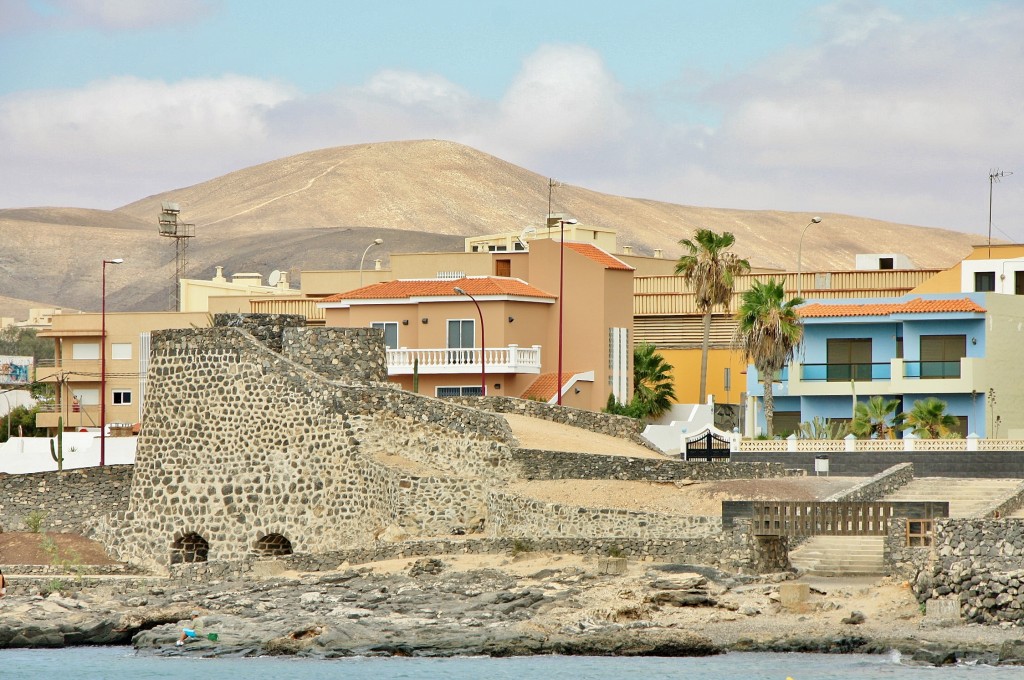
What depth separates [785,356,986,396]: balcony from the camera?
55906 mm

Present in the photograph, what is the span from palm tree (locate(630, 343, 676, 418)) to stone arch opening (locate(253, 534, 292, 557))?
24.2 meters

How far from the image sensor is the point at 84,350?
3191 inches

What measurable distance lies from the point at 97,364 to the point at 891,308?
3751 centimetres

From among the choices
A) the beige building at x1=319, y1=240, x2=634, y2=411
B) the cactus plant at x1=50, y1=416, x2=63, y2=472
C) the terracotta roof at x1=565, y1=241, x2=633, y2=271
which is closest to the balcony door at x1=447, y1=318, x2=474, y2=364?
the beige building at x1=319, y1=240, x2=634, y2=411

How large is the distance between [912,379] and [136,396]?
36.3 m

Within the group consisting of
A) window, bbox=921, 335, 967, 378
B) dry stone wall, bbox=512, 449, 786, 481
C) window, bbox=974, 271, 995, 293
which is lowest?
dry stone wall, bbox=512, 449, 786, 481

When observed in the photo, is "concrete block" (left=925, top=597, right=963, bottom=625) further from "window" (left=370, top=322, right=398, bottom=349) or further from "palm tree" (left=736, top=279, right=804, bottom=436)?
"window" (left=370, top=322, right=398, bottom=349)

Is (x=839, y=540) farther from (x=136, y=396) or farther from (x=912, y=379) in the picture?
(x=136, y=396)

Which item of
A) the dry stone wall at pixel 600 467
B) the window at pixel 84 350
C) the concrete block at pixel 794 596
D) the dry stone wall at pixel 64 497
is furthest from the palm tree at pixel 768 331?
the window at pixel 84 350

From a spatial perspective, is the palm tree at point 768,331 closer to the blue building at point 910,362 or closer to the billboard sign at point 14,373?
the blue building at point 910,362

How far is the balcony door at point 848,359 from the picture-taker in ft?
191

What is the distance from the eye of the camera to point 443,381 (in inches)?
2313

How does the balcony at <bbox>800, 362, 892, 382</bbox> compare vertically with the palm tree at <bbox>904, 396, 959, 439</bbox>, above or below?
above

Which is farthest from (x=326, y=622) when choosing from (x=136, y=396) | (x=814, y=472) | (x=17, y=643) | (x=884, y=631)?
(x=136, y=396)
